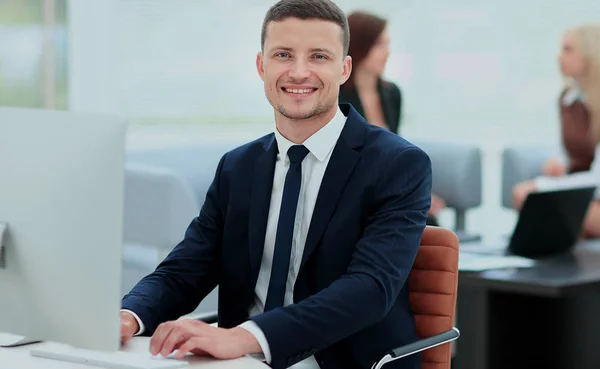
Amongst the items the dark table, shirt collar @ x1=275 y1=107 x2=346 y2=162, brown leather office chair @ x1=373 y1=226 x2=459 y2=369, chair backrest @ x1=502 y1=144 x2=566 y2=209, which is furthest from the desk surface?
chair backrest @ x1=502 y1=144 x2=566 y2=209

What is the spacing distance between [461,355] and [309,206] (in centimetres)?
150

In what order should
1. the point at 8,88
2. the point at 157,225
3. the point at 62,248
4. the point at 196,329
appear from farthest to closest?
the point at 8,88, the point at 157,225, the point at 196,329, the point at 62,248

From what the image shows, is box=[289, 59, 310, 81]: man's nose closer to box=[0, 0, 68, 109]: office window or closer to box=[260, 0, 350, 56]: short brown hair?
box=[260, 0, 350, 56]: short brown hair

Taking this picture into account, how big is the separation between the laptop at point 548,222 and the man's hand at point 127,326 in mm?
1834

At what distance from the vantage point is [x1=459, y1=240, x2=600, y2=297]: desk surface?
316 centimetres

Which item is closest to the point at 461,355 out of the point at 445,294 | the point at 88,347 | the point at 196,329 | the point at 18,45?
the point at 445,294

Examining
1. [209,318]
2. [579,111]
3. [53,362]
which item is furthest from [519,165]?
[53,362]

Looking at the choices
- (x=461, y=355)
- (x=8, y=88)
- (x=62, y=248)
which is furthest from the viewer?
(x=8, y=88)

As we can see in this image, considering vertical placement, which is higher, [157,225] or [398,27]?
[398,27]

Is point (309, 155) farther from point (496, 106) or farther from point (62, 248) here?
point (496, 106)

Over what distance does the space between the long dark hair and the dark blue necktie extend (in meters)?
2.69

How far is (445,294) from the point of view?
2.30m

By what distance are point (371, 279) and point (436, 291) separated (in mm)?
319

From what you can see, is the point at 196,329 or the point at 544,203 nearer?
the point at 196,329
